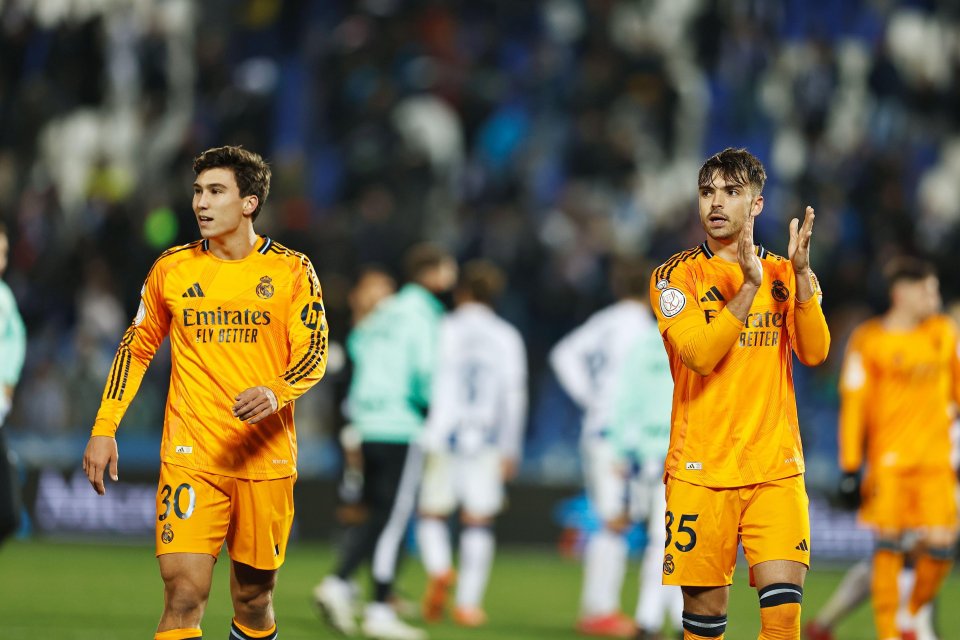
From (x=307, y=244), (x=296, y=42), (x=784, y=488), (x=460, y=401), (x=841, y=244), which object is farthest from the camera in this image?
(x=296, y=42)

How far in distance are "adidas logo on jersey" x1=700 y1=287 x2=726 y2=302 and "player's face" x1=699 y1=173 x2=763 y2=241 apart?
23cm

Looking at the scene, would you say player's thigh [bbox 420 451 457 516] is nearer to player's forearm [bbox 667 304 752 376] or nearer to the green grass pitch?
the green grass pitch

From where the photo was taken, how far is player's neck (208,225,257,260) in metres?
6.09

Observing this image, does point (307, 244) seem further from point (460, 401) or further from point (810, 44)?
point (810, 44)

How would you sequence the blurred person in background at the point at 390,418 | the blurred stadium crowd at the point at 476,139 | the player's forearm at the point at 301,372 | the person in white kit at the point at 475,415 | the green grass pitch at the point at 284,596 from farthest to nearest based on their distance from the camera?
1. the blurred stadium crowd at the point at 476,139
2. the person in white kit at the point at 475,415
3. the blurred person in background at the point at 390,418
4. the green grass pitch at the point at 284,596
5. the player's forearm at the point at 301,372

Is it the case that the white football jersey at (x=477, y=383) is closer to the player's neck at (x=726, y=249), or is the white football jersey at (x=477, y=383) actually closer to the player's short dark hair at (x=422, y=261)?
the player's short dark hair at (x=422, y=261)

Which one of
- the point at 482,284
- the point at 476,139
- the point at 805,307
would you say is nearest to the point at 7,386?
the point at 482,284

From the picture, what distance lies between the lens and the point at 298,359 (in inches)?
232

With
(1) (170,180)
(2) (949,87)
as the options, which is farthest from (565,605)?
(2) (949,87)

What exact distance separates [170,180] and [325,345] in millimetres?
11824

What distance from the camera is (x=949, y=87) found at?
20344 mm

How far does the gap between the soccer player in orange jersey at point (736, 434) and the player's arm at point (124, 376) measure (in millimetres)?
2089

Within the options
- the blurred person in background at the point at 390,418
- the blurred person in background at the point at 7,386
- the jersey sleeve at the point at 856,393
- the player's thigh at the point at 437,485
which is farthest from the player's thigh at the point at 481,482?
the blurred person in background at the point at 7,386

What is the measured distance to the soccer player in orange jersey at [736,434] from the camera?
5.68 metres
